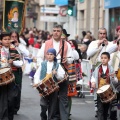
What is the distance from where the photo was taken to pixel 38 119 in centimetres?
1251

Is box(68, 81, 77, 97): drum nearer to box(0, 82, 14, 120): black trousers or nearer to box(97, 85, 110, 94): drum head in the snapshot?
box(97, 85, 110, 94): drum head

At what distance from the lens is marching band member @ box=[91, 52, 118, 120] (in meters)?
11.4

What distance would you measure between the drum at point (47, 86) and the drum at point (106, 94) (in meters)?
0.83

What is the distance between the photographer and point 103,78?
11484 mm

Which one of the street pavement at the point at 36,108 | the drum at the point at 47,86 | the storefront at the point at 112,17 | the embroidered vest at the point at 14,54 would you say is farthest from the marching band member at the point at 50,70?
the storefront at the point at 112,17

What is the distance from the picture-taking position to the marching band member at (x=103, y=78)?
1142 centimetres

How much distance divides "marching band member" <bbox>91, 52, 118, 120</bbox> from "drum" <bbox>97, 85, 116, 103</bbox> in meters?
0.27

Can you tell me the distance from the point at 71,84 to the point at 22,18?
6.34 meters

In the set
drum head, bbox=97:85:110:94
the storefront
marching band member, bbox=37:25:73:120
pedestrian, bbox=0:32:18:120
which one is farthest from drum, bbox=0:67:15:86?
the storefront

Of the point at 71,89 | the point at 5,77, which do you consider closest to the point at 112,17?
the point at 71,89

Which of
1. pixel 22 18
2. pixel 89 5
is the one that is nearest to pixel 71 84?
pixel 22 18

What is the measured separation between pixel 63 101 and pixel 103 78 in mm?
888

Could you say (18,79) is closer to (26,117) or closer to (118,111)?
A: (26,117)

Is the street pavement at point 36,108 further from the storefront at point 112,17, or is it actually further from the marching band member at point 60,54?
the storefront at point 112,17
